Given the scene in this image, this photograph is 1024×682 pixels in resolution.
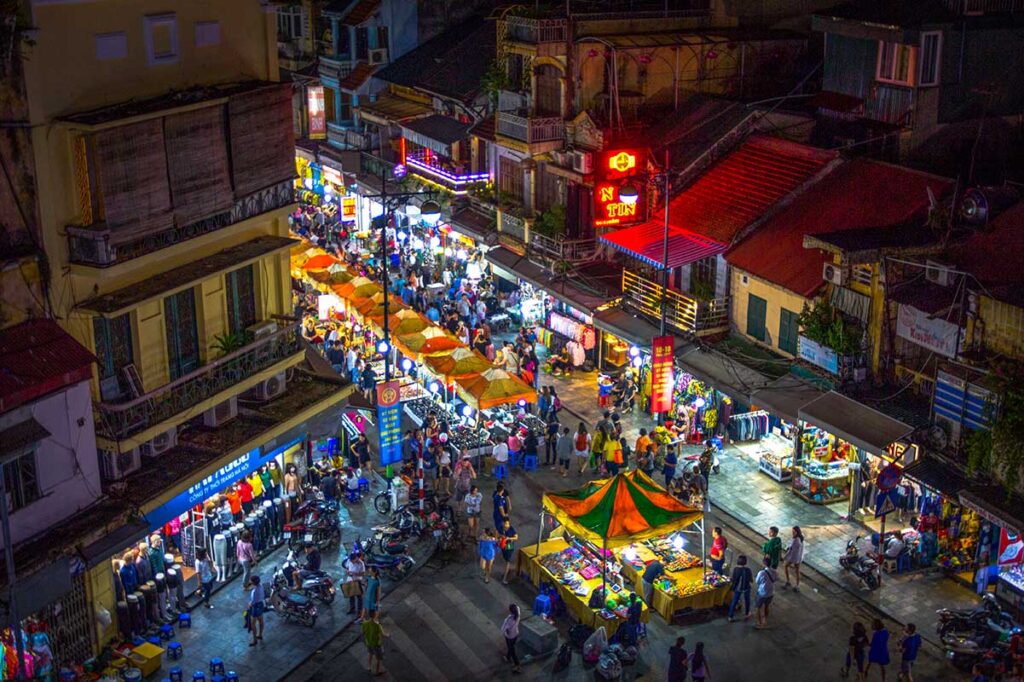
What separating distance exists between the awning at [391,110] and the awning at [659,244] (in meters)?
17.2

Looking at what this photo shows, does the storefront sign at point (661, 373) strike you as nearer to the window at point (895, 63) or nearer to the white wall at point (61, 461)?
the window at point (895, 63)

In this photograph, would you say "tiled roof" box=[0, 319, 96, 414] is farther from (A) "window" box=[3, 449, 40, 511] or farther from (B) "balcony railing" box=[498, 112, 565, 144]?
(B) "balcony railing" box=[498, 112, 565, 144]

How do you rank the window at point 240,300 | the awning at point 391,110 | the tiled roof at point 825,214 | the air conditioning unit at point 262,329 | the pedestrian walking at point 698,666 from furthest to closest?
the awning at point 391,110 → the tiled roof at point 825,214 → the air conditioning unit at point 262,329 → the window at point 240,300 → the pedestrian walking at point 698,666

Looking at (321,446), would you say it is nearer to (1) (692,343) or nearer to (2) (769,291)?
(1) (692,343)

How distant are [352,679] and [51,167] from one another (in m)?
12.7

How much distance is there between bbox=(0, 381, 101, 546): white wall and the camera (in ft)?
77.3

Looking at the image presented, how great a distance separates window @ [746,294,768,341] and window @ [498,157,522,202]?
14.0m

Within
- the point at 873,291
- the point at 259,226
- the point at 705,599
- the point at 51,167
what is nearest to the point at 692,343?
the point at 873,291

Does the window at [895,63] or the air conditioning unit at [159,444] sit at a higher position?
the window at [895,63]

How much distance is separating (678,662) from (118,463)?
12780 millimetres

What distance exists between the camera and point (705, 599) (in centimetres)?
2889

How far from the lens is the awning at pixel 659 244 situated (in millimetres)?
36719

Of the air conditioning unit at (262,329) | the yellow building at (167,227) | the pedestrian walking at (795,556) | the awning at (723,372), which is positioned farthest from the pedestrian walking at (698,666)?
the air conditioning unit at (262,329)

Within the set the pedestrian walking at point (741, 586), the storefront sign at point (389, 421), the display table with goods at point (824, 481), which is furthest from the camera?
the storefront sign at point (389, 421)
